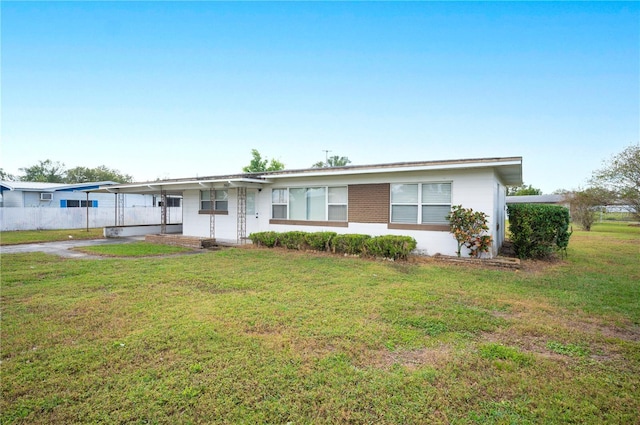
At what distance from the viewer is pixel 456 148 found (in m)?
25.4

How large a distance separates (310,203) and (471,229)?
5981mm

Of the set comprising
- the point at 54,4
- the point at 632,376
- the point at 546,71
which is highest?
the point at 54,4

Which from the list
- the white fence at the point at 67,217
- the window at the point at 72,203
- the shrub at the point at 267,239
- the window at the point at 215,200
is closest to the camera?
the shrub at the point at 267,239

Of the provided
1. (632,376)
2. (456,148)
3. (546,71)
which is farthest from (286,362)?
(456,148)

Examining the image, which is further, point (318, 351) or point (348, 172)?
point (348, 172)

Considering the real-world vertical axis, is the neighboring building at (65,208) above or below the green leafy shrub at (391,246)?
above

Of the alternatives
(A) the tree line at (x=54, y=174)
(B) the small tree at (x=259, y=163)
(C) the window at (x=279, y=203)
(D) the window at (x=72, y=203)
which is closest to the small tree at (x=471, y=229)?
(C) the window at (x=279, y=203)

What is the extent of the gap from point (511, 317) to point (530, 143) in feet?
67.1

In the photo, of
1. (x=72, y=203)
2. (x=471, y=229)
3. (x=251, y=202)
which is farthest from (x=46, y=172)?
(x=471, y=229)

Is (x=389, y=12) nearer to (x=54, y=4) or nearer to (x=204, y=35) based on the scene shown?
(x=204, y=35)

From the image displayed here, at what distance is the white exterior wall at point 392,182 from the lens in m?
9.83

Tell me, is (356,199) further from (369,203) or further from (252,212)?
(252,212)

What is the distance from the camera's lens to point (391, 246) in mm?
9883

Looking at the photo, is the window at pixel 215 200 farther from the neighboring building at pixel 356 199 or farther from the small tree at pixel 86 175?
the small tree at pixel 86 175
